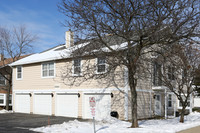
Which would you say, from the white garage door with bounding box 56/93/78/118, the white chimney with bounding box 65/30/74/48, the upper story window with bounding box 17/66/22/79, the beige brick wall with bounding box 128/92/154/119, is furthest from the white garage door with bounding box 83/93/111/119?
the upper story window with bounding box 17/66/22/79

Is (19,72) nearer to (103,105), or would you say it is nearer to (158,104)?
(103,105)

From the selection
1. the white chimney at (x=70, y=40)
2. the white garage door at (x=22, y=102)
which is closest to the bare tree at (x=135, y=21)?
the white chimney at (x=70, y=40)

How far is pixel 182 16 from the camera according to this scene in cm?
1273

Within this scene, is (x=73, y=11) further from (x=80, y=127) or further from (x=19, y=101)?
(x=19, y=101)

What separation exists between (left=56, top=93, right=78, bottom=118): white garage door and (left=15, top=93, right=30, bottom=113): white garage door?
434 centimetres

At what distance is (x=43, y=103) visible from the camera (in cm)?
2388

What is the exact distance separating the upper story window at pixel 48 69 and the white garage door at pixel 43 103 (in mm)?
1812

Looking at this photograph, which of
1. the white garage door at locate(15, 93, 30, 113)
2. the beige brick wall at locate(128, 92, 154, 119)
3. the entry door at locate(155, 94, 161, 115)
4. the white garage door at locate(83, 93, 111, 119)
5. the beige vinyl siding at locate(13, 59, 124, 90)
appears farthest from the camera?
the white garage door at locate(15, 93, 30, 113)

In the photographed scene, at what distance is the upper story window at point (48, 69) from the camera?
23.3m

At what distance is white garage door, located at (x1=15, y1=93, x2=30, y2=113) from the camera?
1000 inches

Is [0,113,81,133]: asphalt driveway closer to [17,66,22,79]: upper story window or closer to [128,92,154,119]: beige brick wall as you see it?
[128,92,154,119]: beige brick wall

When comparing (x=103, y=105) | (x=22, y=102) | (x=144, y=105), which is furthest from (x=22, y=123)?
(x=144, y=105)

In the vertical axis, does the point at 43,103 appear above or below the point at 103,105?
below

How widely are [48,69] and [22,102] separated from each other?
5.06 m
